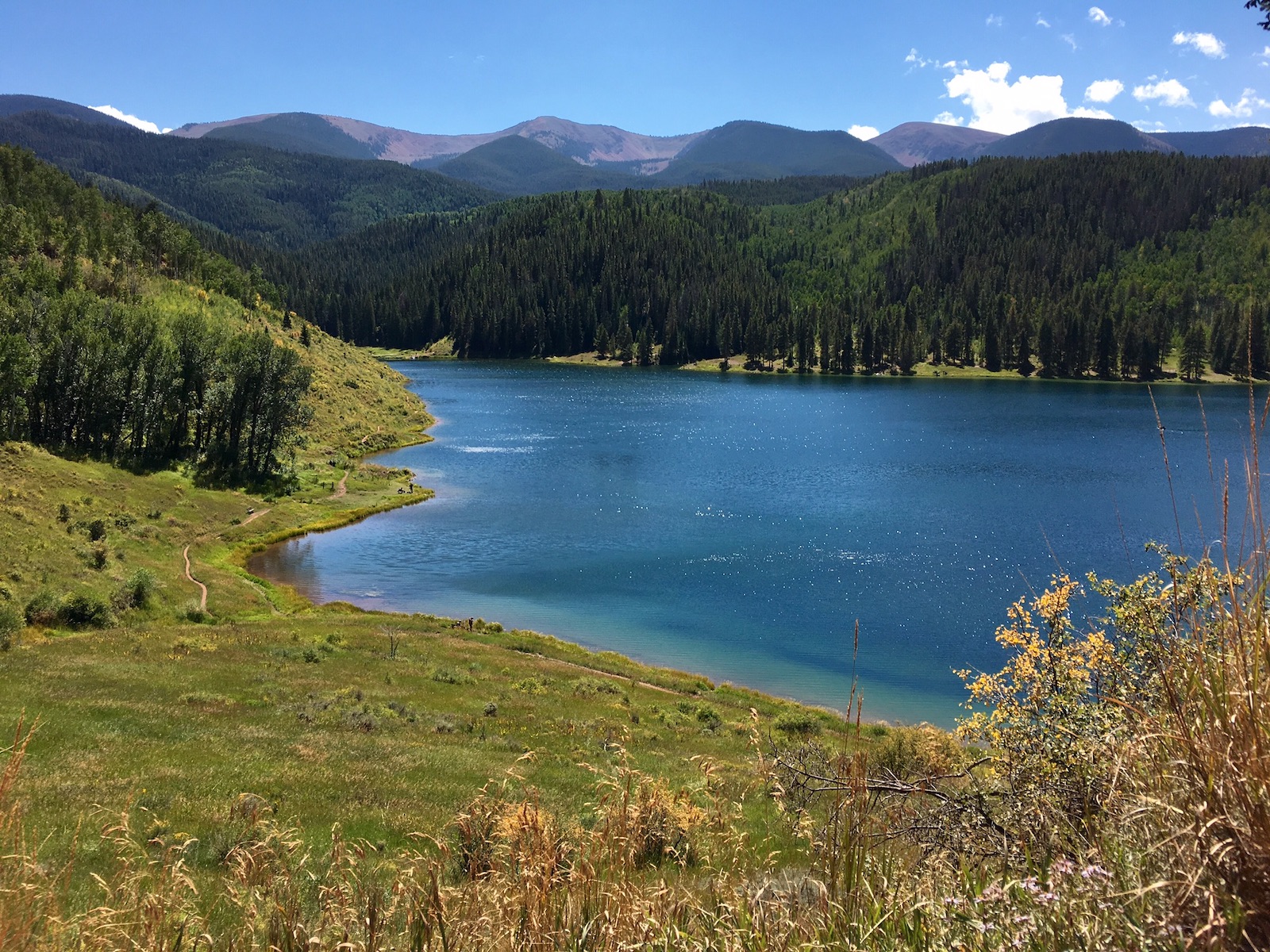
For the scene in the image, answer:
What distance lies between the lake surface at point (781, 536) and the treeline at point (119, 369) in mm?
14789

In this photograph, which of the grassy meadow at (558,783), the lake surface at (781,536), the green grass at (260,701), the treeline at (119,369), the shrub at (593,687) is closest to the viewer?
the grassy meadow at (558,783)

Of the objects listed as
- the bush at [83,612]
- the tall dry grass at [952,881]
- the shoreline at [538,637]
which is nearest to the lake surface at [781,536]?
the shoreline at [538,637]

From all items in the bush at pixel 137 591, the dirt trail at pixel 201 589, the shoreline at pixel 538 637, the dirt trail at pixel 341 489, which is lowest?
the shoreline at pixel 538 637

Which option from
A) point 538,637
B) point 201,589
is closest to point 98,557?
point 201,589

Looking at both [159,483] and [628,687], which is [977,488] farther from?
[159,483]

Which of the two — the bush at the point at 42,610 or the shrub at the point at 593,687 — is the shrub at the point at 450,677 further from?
the bush at the point at 42,610

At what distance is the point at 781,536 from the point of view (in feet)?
179

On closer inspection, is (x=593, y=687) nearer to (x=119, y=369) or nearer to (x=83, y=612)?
(x=83, y=612)

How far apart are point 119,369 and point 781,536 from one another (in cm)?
4758

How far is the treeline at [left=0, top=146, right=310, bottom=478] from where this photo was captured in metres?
54.0

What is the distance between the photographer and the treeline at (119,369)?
177 feet

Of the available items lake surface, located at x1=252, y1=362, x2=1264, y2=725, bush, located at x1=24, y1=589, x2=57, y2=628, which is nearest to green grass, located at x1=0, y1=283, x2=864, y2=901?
bush, located at x1=24, y1=589, x2=57, y2=628

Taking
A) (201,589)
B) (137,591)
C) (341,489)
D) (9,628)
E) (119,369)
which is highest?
(119,369)

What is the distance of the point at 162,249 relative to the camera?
102812 millimetres
